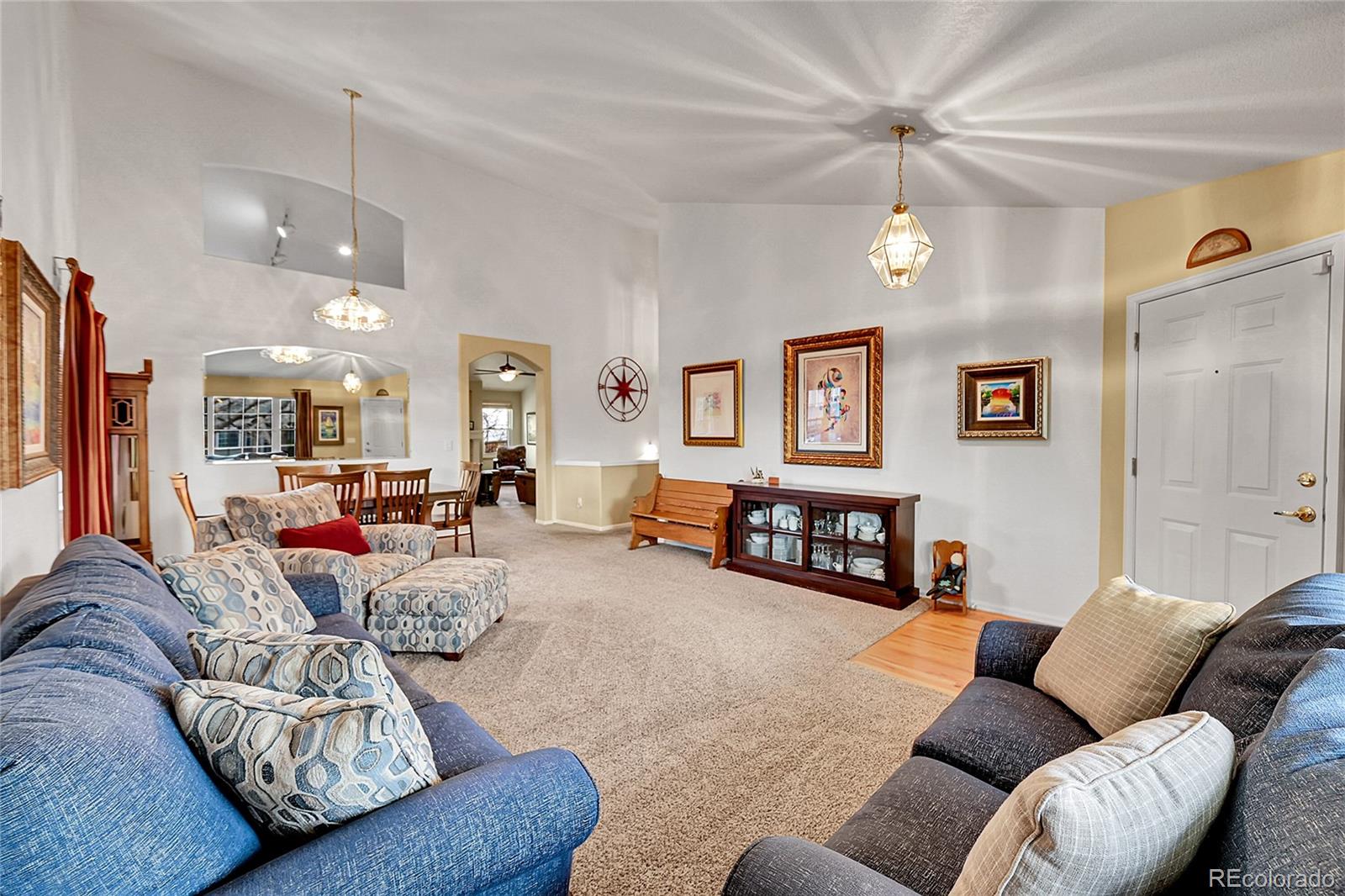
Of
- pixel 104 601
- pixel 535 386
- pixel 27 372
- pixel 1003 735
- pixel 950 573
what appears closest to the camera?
pixel 104 601

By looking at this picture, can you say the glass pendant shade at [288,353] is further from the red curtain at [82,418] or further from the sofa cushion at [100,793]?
the sofa cushion at [100,793]

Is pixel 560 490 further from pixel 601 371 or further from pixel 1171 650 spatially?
pixel 1171 650

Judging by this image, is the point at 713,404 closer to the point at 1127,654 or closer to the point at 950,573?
the point at 950,573

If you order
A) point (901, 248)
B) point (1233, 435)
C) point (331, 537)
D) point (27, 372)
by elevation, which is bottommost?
point (331, 537)

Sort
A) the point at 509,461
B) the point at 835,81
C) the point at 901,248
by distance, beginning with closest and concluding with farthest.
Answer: the point at 835,81 → the point at 901,248 → the point at 509,461

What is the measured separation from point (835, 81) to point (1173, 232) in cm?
202

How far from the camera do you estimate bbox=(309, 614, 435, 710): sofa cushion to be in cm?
183

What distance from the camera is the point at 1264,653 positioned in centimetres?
116

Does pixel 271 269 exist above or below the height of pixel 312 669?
above

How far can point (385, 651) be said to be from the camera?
2812 millimetres

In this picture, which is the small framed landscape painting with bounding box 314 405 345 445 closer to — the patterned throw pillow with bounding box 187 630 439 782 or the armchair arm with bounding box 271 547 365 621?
the armchair arm with bounding box 271 547 365 621

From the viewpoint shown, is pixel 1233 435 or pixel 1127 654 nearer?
pixel 1127 654

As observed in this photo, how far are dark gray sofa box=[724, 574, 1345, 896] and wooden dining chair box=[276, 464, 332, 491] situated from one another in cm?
499

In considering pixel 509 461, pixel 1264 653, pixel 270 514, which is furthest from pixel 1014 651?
pixel 509 461
